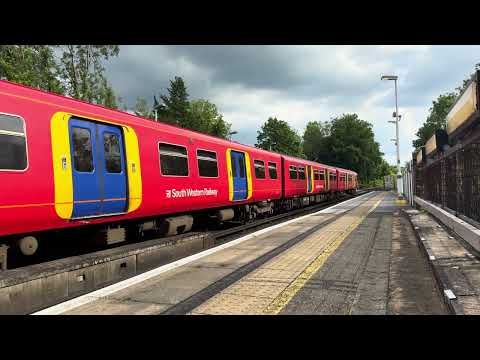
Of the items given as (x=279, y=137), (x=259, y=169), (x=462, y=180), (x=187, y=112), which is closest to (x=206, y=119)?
(x=187, y=112)

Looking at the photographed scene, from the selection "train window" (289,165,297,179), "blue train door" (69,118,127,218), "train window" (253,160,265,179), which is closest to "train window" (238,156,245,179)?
"train window" (253,160,265,179)

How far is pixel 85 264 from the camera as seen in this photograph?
563 centimetres

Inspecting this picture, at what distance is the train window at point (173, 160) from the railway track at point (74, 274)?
1.75m

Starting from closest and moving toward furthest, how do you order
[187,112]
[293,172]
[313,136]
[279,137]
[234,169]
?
1. [234,169]
2. [293,172]
3. [187,112]
4. [279,137]
5. [313,136]

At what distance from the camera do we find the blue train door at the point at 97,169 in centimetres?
636

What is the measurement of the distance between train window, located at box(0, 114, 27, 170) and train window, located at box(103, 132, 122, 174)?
1759 mm

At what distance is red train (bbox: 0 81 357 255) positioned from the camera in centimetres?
534

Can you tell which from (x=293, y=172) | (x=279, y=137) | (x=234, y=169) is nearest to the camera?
(x=234, y=169)

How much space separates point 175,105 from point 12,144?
215 feet

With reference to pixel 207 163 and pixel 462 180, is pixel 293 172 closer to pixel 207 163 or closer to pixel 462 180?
pixel 207 163

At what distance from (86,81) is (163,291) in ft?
110

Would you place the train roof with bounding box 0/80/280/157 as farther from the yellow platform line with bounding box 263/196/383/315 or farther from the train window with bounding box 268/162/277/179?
the train window with bounding box 268/162/277/179

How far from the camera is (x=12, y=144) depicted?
5.27 m

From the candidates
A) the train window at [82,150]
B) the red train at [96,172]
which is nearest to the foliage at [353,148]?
the red train at [96,172]
